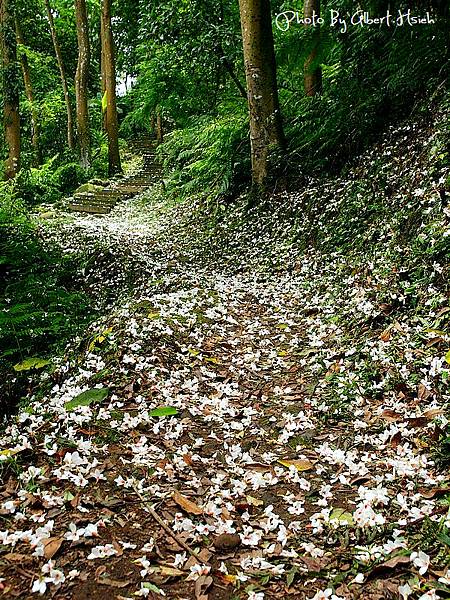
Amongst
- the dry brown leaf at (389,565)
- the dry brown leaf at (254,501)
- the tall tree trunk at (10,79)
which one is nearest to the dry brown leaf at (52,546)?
the dry brown leaf at (254,501)

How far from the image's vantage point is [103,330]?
5.60 meters

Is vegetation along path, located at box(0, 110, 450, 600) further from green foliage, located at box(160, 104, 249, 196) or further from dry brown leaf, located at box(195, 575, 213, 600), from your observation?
green foliage, located at box(160, 104, 249, 196)

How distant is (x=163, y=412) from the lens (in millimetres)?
3920

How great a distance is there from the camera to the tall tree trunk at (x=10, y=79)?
42.8 ft

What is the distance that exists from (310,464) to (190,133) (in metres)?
15.1

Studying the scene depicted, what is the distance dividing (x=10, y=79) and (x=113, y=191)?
6.76 m

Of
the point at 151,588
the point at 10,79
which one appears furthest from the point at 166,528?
the point at 10,79

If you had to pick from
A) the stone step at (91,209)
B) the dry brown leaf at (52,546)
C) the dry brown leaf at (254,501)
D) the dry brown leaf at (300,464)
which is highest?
the stone step at (91,209)

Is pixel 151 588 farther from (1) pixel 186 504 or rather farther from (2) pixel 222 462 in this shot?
(2) pixel 222 462

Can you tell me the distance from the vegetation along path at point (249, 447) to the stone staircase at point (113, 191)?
12.4 m

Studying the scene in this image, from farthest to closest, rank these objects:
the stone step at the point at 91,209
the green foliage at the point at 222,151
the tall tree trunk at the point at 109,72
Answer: the tall tree trunk at the point at 109,72
the stone step at the point at 91,209
the green foliage at the point at 222,151

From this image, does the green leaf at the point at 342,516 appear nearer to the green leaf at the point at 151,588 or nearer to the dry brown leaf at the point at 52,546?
the green leaf at the point at 151,588

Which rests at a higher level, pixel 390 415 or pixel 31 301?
pixel 31 301

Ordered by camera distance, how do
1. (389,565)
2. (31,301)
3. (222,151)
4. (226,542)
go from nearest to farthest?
(389,565) → (226,542) → (31,301) → (222,151)
